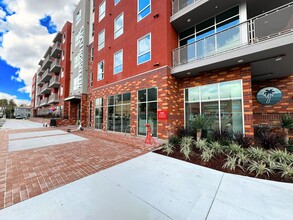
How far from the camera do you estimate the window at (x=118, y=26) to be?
11328 millimetres

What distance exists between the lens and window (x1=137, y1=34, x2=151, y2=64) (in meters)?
8.95

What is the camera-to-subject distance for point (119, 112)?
1115cm

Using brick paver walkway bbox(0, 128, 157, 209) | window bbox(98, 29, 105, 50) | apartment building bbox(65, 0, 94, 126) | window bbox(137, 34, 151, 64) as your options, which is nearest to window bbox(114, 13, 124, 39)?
window bbox(98, 29, 105, 50)

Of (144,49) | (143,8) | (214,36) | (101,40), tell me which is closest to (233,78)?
(214,36)

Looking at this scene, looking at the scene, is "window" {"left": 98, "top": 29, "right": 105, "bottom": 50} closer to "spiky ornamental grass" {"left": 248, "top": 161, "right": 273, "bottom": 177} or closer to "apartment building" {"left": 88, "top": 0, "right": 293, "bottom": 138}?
"apartment building" {"left": 88, "top": 0, "right": 293, "bottom": 138}

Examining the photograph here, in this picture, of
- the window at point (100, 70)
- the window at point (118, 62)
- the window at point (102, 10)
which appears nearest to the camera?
the window at point (118, 62)

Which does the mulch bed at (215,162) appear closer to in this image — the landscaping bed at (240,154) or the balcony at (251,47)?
the landscaping bed at (240,154)

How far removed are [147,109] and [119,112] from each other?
335 cm

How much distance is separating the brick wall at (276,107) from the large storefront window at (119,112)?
9161 millimetres

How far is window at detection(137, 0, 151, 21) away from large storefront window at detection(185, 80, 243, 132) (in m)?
6.41

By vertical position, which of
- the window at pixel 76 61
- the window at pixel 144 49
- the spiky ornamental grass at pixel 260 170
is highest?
the window at pixel 76 61

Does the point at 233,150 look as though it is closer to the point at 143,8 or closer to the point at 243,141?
the point at 243,141

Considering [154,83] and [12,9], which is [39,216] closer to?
[154,83]

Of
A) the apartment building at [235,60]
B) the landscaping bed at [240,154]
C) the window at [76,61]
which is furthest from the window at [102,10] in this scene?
the landscaping bed at [240,154]
